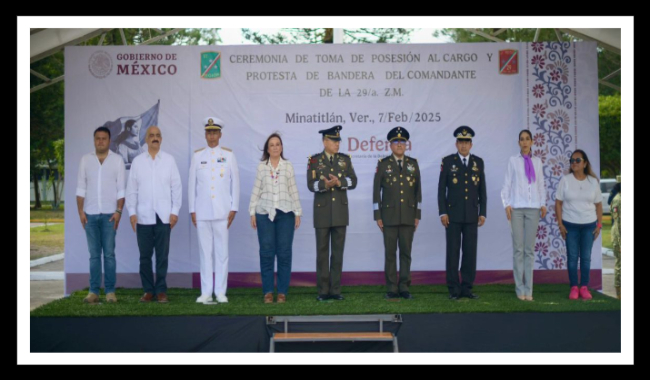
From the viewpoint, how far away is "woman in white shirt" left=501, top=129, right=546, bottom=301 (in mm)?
7570

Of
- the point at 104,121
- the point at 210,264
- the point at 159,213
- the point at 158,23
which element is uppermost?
the point at 158,23

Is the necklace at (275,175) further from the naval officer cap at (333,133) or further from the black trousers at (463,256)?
the black trousers at (463,256)

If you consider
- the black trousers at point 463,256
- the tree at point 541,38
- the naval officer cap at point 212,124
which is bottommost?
the black trousers at point 463,256

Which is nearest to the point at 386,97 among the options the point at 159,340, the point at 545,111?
the point at 545,111

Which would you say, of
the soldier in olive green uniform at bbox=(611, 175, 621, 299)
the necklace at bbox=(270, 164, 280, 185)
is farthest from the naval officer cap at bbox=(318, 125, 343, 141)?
the soldier in olive green uniform at bbox=(611, 175, 621, 299)

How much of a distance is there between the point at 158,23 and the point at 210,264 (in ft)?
8.94

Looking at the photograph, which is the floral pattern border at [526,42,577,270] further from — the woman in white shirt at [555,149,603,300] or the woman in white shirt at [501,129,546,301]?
the woman in white shirt at [501,129,546,301]

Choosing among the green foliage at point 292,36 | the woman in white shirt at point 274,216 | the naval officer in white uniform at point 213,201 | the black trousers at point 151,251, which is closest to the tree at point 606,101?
the green foliage at point 292,36

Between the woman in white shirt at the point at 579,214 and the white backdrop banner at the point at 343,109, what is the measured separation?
2.24ft

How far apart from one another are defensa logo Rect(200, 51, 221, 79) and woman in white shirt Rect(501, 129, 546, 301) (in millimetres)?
3504

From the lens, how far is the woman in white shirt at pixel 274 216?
24.3 ft

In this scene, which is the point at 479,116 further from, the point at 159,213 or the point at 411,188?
the point at 159,213

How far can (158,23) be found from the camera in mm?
5863

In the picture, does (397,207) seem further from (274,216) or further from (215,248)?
(215,248)
